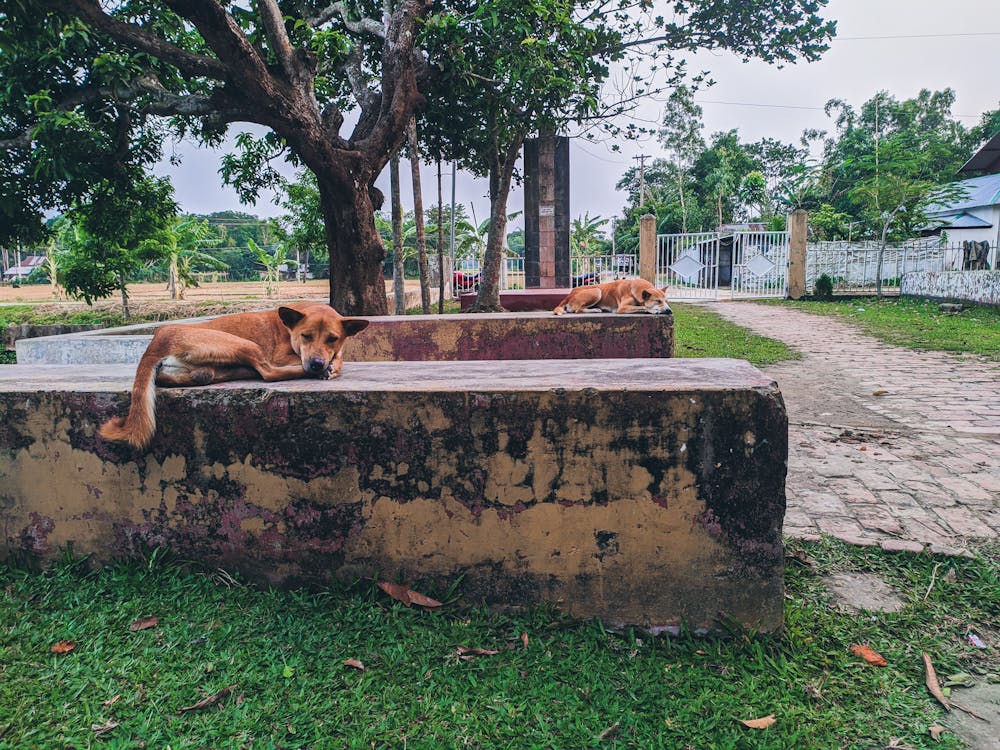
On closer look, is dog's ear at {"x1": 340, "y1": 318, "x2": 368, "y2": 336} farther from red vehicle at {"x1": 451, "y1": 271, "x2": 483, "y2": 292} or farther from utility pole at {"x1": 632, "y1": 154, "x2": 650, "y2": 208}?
utility pole at {"x1": 632, "y1": 154, "x2": 650, "y2": 208}

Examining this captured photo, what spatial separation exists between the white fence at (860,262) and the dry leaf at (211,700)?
24.5 meters

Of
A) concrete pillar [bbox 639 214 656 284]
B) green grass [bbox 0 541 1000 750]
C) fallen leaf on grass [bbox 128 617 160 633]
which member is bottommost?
green grass [bbox 0 541 1000 750]

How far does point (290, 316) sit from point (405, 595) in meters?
1.44

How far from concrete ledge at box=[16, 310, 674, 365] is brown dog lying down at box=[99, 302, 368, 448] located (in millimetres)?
2536

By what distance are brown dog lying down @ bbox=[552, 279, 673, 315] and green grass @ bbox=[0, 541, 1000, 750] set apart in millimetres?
4099

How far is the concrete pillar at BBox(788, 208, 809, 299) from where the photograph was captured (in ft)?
70.9

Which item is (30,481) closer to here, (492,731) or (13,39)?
(492,731)

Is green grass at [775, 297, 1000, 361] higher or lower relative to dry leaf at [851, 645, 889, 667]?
higher

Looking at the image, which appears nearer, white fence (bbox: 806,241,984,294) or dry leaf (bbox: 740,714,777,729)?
dry leaf (bbox: 740,714,777,729)

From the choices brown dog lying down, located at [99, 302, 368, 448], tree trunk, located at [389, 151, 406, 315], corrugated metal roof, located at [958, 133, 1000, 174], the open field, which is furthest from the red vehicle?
brown dog lying down, located at [99, 302, 368, 448]

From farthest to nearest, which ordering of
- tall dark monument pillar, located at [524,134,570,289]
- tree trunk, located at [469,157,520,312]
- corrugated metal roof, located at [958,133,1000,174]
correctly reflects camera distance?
corrugated metal roof, located at [958,133,1000,174], tall dark monument pillar, located at [524,134,570,289], tree trunk, located at [469,157,520,312]

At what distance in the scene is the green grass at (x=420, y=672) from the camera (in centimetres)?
198

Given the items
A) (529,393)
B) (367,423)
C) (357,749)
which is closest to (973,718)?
(529,393)

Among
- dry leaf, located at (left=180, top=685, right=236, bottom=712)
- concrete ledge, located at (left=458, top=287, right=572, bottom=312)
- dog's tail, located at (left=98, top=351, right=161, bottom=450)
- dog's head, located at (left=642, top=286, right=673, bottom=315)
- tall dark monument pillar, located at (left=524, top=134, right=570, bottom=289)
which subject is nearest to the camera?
dry leaf, located at (left=180, top=685, right=236, bottom=712)
